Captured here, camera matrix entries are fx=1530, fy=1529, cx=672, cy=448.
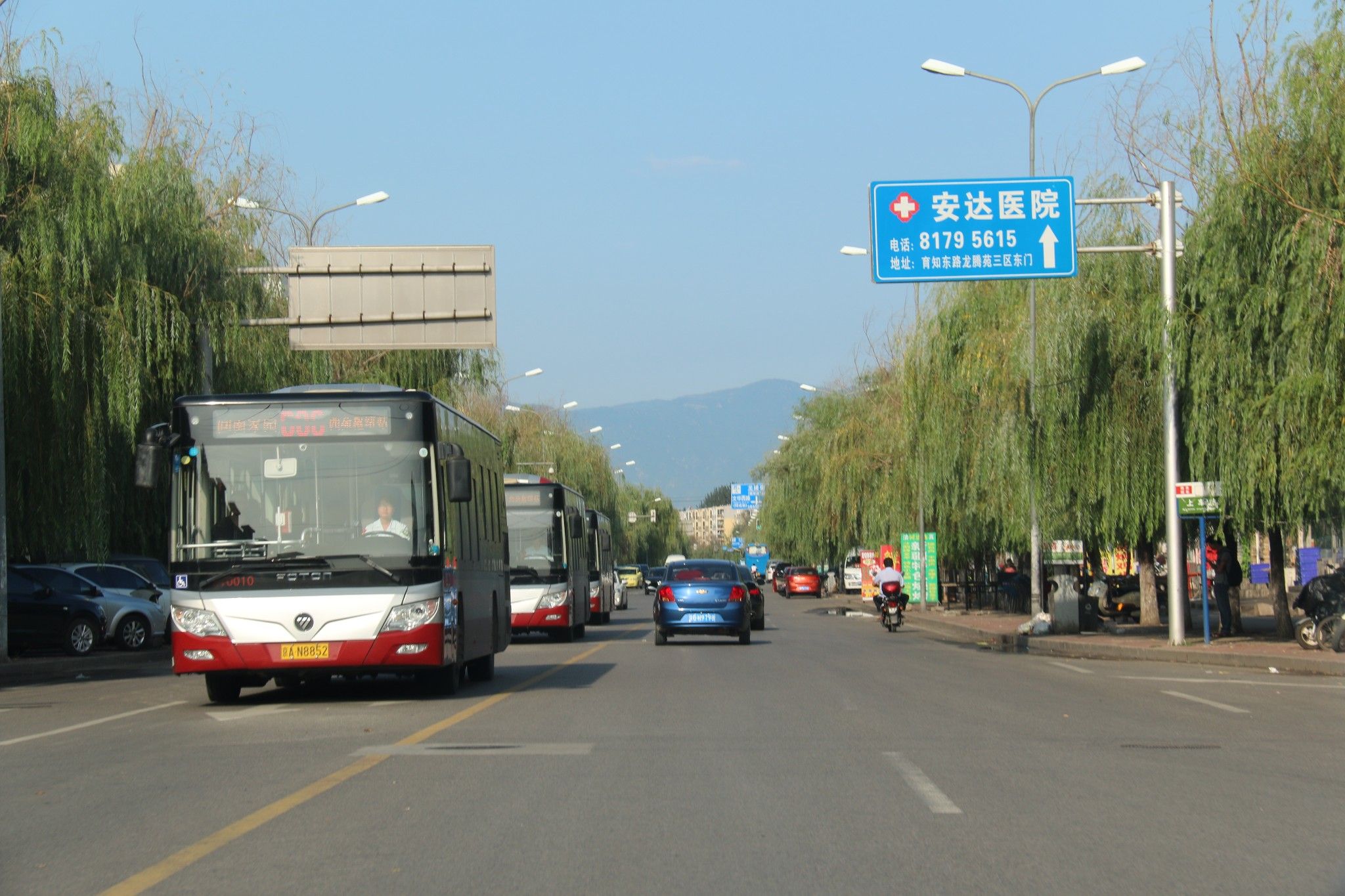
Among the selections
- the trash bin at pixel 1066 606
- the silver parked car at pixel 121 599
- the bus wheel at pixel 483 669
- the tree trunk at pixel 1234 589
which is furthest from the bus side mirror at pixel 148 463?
the trash bin at pixel 1066 606

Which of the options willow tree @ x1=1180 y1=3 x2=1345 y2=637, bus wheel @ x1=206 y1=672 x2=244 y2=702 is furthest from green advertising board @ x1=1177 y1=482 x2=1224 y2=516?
bus wheel @ x1=206 y1=672 x2=244 y2=702

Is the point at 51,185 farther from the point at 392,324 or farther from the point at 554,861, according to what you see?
the point at 554,861

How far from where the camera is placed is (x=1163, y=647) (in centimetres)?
2531

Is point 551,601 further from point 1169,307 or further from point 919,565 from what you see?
point 919,565

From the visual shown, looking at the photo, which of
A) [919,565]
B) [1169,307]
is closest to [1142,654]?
[1169,307]

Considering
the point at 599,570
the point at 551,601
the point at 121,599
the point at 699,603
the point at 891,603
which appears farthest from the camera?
the point at 599,570

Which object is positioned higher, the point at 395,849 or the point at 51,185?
the point at 51,185

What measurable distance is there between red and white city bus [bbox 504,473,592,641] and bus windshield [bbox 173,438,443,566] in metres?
14.8

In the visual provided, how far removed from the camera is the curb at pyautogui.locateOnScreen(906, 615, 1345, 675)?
68.3 feet

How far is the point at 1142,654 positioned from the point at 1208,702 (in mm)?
8604

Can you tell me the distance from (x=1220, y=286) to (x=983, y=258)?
11.6ft

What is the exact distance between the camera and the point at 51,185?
2372 cm

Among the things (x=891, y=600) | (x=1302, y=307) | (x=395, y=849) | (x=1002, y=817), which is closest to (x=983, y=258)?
(x=1302, y=307)

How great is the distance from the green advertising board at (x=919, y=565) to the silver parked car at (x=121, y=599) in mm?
26945
